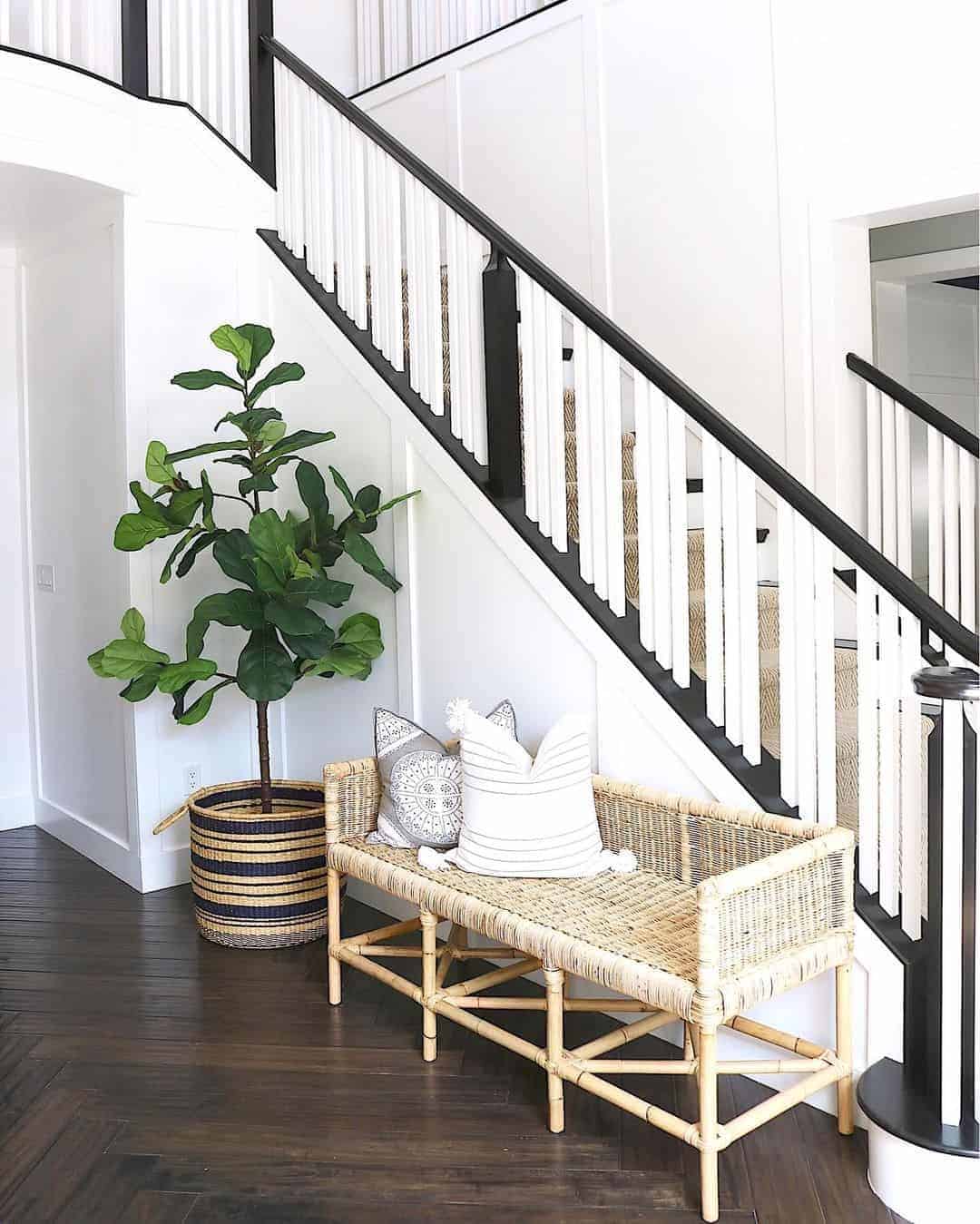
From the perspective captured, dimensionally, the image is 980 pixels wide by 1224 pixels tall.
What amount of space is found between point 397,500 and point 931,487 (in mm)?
1740

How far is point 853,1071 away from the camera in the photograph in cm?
256

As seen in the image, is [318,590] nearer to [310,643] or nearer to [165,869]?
[310,643]

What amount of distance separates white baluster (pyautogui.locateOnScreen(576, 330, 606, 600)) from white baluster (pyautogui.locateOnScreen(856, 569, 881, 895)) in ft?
2.54

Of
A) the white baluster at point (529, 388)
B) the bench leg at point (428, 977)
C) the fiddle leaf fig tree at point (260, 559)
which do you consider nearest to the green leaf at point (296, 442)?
the fiddle leaf fig tree at point (260, 559)

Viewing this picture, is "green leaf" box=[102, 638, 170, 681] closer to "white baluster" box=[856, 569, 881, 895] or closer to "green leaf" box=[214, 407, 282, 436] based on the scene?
→ "green leaf" box=[214, 407, 282, 436]

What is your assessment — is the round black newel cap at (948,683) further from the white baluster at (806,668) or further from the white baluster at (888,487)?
the white baluster at (888,487)

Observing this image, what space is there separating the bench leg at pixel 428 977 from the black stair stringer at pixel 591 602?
774 mm

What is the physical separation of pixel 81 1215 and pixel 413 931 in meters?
1.58

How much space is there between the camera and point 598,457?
305cm

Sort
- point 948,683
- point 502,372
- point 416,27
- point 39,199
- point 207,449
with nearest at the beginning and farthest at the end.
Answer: point 948,683, point 502,372, point 207,449, point 39,199, point 416,27

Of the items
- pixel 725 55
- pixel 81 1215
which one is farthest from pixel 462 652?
pixel 725 55

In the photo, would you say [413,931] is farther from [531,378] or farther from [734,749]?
[531,378]

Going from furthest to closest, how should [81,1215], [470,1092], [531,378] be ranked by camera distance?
[531,378] < [470,1092] < [81,1215]

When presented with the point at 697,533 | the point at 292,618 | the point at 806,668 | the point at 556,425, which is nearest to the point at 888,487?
the point at 697,533
